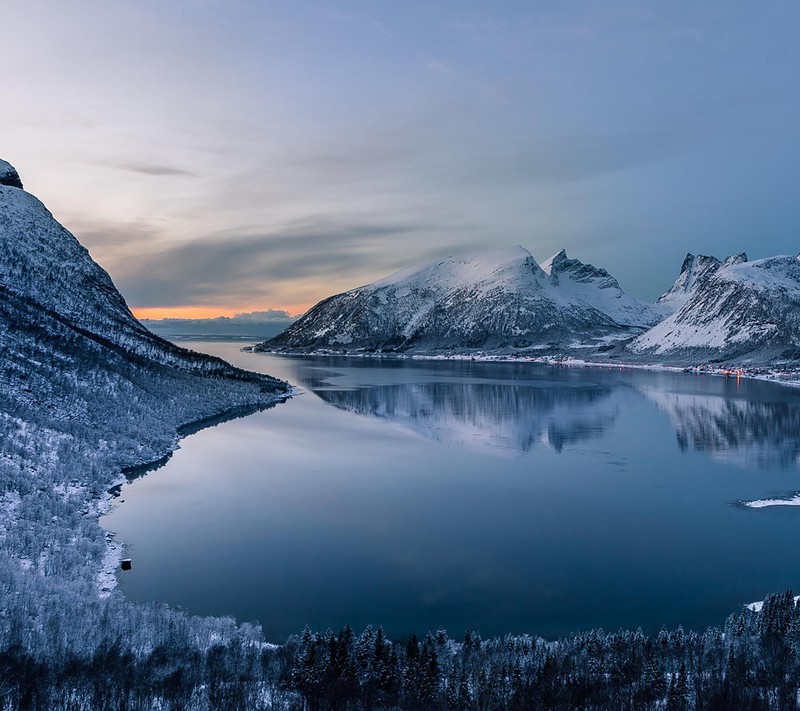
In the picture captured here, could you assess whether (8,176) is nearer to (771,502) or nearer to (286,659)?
(286,659)

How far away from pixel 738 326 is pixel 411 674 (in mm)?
185455

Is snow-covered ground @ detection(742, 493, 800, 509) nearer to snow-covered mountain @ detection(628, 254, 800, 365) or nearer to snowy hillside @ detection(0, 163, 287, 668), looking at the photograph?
snowy hillside @ detection(0, 163, 287, 668)

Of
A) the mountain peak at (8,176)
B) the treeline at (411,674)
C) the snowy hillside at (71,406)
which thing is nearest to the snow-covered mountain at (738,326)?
the snowy hillside at (71,406)

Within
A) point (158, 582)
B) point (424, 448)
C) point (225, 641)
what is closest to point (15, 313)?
point (424, 448)

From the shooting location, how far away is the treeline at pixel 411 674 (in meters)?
12.1

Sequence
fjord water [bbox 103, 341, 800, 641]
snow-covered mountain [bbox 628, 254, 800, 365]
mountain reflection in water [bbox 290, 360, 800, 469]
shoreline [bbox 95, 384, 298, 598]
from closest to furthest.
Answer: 1. fjord water [bbox 103, 341, 800, 641]
2. shoreline [bbox 95, 384, 298, 598]
3. mountain reflection in water [bbox 290, 360, 800, 469]
4. snow-covered mountain [bbox 628, 254, 800, 365]

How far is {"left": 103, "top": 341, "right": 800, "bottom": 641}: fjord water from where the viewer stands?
1923 cm

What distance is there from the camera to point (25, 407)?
37281 mm

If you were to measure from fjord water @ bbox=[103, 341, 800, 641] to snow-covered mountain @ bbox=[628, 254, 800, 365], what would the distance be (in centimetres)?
11776

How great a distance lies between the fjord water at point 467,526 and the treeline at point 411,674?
2.75 m

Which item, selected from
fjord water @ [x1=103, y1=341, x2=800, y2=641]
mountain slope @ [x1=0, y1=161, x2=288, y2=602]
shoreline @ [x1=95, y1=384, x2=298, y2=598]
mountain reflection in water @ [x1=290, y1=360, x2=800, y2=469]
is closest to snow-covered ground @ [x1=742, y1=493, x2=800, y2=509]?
fjord water @ [x1=103, y1=341, x2=800, y2=641]

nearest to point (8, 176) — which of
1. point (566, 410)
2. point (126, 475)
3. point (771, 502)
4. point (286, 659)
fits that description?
point (126, 475)

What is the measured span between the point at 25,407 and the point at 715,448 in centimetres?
4691

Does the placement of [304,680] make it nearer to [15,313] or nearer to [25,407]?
[25,407]
